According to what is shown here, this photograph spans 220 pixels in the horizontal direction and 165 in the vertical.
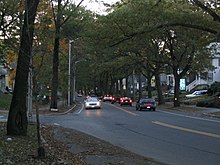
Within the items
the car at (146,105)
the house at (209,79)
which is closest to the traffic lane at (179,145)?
the car at (146,105)

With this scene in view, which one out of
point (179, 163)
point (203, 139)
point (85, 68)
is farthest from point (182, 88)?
point (179, 163)

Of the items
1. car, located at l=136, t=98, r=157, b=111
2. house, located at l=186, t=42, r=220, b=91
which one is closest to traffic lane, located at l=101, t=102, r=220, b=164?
car, located at l=136, t=98, r=157, b=111

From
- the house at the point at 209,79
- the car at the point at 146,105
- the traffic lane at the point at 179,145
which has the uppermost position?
the house at the point at 209,79

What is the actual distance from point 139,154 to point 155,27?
1673cm

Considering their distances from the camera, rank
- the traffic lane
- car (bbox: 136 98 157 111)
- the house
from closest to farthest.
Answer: the traffic lane, car (bbox: 136 98 157 111), the house

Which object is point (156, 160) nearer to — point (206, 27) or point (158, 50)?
point (206, 27)

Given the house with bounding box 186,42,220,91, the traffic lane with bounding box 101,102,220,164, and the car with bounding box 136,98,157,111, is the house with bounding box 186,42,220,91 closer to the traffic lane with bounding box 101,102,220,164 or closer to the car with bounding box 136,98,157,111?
the car with bounding box 136,98,157,111

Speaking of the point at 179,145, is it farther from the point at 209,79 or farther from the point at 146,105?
the point at 209,79

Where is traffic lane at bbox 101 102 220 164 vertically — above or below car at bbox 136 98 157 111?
below

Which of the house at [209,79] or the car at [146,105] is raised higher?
the house at [209,79]

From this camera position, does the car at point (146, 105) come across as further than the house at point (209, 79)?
No

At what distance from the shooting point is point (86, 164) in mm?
9977

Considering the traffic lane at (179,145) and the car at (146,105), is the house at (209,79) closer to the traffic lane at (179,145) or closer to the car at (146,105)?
the car at (146,105)

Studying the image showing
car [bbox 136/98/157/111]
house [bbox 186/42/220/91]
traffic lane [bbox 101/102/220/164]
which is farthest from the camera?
house [bbox 186/42/220/91]
